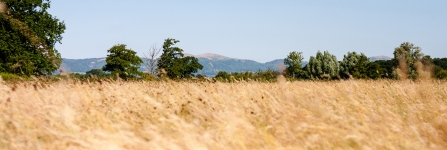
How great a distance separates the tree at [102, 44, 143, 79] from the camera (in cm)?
4666

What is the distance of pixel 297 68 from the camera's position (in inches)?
2736

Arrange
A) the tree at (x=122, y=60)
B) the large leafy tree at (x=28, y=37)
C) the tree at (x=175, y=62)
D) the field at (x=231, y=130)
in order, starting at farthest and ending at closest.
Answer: the tree at (x=175, y=62) < the tree at (x=122, y=60) < the large leafy tree at (x=28, y=37) < the field at (x=231, y=130)

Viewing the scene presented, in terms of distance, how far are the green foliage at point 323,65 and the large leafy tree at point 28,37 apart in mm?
48917

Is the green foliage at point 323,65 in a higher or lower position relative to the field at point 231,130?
lower

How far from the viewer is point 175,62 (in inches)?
2397

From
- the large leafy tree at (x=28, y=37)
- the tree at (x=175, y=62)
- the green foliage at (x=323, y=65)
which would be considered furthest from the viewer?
the green foliage at (x=323, y=65)

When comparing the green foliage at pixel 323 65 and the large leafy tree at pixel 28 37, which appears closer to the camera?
the large leafy tree at pixel 28 37

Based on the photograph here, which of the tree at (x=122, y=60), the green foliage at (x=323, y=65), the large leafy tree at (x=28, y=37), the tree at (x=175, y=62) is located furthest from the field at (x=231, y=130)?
the green foliage at (x=323, y=65)

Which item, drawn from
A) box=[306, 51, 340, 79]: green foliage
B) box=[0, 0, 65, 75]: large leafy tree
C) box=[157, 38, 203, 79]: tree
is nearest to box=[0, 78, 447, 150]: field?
box=[0, 0, 65, 75]: large leafy tree

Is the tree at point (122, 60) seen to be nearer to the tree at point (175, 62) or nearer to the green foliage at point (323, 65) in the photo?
the tree at point (175, 62)

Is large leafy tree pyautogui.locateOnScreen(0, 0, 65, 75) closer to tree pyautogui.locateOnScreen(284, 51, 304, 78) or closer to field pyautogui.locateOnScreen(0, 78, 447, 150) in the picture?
field pyautogui.locateOnScreen(0, 78, 447, 150)

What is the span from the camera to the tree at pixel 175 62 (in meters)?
58.5

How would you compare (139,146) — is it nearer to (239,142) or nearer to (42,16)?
(239,142)

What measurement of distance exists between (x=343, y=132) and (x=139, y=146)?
1629 mm
